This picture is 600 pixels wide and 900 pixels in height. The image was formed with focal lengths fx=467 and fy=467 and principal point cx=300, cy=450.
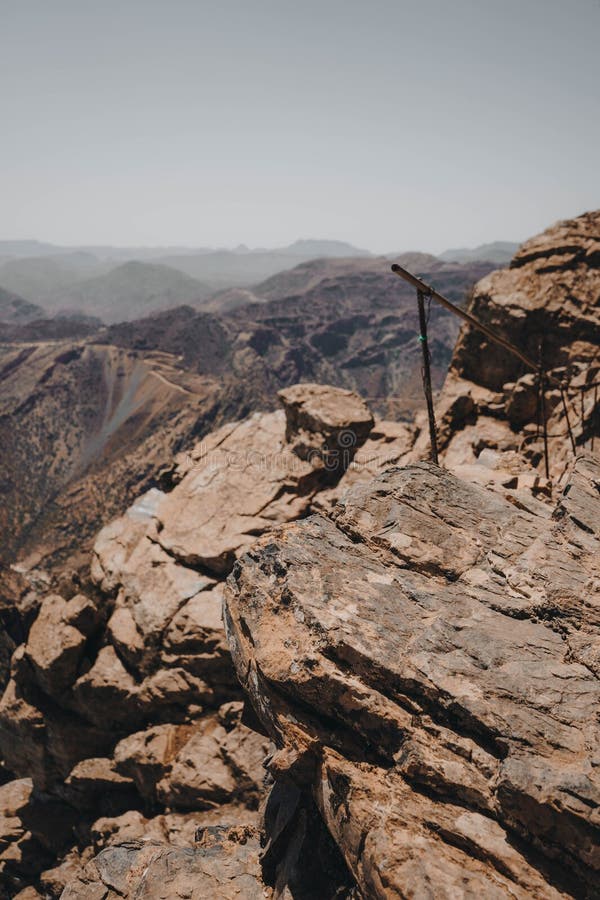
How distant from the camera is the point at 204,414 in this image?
643 feet

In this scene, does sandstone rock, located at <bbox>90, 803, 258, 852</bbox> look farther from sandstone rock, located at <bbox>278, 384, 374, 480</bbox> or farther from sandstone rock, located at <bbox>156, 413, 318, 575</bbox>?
sandstone rock, located at <bbox>278, 384, 374, 480</bbox>

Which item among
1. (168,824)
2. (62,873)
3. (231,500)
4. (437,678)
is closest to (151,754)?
(168,824)

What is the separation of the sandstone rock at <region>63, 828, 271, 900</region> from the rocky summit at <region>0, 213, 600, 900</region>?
0.26 feet

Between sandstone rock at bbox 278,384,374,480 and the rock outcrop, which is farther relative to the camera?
sandstone rock at bbox 278,384,374,480

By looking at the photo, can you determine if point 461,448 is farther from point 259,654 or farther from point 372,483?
point 259,654

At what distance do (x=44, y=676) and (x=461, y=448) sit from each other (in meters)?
24.4

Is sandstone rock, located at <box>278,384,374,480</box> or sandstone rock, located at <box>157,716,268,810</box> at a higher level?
sandstone rock, located at <box>278,384,374,480</box>

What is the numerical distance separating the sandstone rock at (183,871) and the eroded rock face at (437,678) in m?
4.48

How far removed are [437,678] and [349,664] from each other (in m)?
1.94

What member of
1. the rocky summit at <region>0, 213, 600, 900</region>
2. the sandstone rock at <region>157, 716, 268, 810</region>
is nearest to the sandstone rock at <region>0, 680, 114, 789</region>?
the rocky summit at <region>0, 213, 600, 900</region>

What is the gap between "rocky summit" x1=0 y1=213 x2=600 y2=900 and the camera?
9.20 meters

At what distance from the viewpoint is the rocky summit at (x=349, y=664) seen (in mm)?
9195

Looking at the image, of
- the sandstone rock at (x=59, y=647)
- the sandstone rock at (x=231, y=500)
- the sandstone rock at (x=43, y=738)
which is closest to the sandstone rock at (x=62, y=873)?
the sandstone rock at (x=43, y=738)

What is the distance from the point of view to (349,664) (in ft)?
35.2
